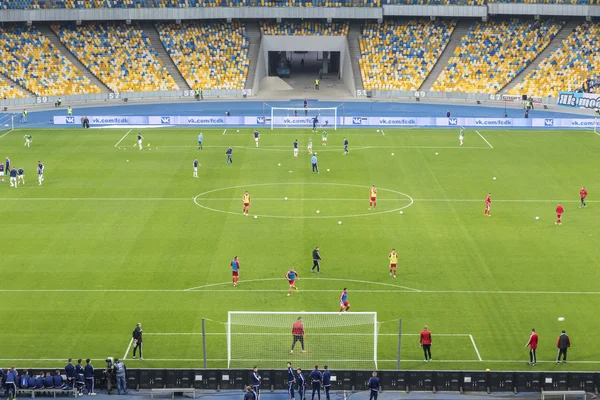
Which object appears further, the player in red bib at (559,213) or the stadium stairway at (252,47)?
the stadium stairway at (252,47)

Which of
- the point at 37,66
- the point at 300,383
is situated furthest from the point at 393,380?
the point at 37,66

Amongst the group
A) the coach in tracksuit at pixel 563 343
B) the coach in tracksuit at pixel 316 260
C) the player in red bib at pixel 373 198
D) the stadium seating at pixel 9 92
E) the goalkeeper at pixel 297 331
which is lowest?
the coach in tracksuit at pixel 563 343

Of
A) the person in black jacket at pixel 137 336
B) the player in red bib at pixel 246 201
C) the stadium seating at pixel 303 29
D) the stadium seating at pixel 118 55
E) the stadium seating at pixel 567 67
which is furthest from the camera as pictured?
the stadium seating at pixel 303 29

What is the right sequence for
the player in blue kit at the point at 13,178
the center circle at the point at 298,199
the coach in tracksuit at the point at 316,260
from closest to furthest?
the coach in tracksuit at the point at 316,260, the center circle at the point at 298,199, the player in blue kit at the point at 13,178

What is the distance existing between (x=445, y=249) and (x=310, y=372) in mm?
16638

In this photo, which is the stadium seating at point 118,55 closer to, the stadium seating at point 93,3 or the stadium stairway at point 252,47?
the stadium seating at point 93,3

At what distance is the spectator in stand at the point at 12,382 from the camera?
29.1 meters

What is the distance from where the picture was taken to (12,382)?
95.6 feet

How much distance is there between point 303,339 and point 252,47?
74.7 m

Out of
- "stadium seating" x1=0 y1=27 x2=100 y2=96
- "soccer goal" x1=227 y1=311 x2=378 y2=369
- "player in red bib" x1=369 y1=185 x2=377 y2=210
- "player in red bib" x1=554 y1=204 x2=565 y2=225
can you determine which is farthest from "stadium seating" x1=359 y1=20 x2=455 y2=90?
"soccer goal" x1=227 y1=311 x2=378 y2=369

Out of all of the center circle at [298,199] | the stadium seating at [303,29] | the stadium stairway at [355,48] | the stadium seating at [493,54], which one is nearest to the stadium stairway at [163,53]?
the stadium seating at [303,29]

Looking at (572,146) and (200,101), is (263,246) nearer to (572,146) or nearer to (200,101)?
(572,146)

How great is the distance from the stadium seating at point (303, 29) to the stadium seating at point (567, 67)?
22.0 meters

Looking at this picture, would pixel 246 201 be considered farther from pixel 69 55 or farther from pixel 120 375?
pixel 69 55
